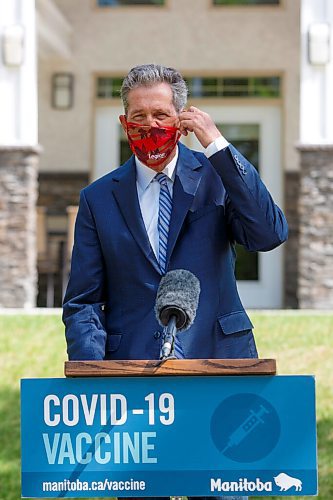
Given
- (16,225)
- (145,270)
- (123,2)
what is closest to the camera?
(145,270)

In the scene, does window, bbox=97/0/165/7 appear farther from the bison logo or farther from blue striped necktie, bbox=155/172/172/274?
the bison logo

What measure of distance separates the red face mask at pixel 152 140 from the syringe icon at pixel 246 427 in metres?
0.82

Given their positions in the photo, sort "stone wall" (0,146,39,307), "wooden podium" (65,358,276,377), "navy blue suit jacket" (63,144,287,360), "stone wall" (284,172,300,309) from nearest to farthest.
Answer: "wooden podium" (65,358,276,377), "navy blue suit jacket" (63,144,287,360), "stone wall" (0,146,39,307), "stone wall" (284,172,300,309)

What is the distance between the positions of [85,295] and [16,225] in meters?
8.78

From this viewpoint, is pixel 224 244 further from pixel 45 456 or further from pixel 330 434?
pixel 330 434

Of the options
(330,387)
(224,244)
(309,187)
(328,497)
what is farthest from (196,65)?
(224,244)

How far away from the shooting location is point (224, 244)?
329 cm

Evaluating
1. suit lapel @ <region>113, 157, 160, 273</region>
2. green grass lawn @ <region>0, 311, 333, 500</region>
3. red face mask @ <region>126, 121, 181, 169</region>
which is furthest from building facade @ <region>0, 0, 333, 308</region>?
red face mask @ <region>126, 121, 181, 169</region>

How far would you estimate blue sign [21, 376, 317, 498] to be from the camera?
8.68 feet

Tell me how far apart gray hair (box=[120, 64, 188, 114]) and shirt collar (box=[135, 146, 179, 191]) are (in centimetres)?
20

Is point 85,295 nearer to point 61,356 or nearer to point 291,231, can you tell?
point 61,356

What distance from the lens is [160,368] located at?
2.66m

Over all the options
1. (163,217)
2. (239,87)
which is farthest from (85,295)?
(239,87)

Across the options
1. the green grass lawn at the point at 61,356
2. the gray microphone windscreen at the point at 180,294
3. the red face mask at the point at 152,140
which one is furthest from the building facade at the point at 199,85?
the gray microphone windscreen at the point at 180,294
